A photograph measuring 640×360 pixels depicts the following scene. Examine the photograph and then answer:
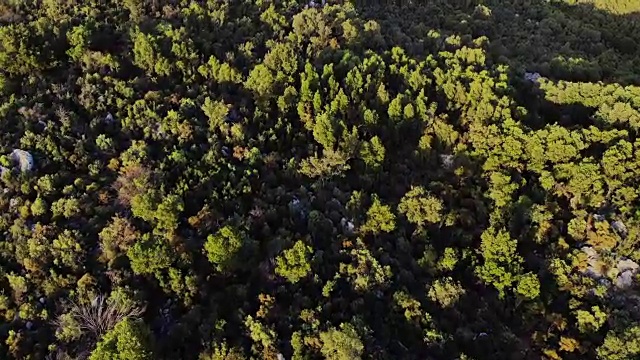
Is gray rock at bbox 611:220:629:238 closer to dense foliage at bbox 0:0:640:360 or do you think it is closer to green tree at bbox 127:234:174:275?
dense foliage at bbox 0:0:640:360

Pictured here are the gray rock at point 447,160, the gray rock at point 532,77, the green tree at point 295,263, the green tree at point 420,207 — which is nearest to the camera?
the green tree at point 295,263

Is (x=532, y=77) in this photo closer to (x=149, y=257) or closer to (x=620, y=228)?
(x=620, y=228)

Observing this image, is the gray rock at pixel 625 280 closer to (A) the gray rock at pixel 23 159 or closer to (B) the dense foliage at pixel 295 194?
(B) the dense foliage at pixel 295 194

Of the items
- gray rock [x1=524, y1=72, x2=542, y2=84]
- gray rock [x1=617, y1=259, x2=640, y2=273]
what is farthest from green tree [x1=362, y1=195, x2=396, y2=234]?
gray rock [x1=524, y1=72, x2=542, y2=84]

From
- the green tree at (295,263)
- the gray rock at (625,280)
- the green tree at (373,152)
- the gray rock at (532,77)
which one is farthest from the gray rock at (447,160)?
the green tree at (295,263)

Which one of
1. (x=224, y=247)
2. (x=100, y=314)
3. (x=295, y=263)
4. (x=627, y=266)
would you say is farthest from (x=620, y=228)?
(x=100, y=314)

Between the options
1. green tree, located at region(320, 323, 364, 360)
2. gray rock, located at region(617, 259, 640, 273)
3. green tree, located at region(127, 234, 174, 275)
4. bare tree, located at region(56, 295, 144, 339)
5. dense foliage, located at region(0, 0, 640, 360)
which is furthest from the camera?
gray rock, located at region(617, 259, 640, 273)

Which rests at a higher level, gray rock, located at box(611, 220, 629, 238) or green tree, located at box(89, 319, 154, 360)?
green tree, located at box(89, 319, 154, 360)

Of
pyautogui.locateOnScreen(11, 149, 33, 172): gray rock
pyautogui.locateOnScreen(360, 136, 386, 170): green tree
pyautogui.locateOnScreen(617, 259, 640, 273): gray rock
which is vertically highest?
pyautogui.locateOnScreen(11, 149, 33, 172): gray rock

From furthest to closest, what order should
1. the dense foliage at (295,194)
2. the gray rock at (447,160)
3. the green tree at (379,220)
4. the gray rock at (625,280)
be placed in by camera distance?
the gray rock at (447,160) < the green tree at (379,220) < the gray rock at (625,280) < the dense foliage at (295,194)
